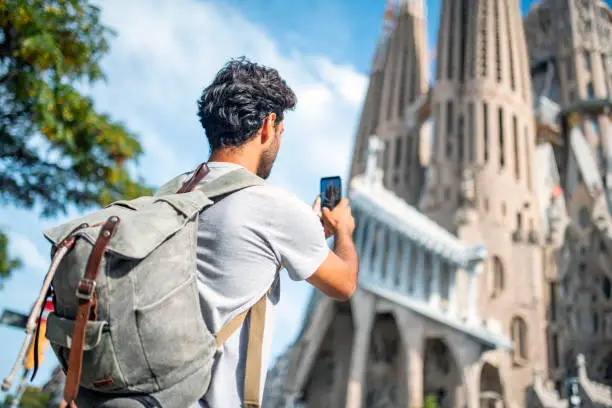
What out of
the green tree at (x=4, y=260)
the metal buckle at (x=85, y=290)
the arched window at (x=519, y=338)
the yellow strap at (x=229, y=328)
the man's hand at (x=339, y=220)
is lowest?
the metal buckle at (x=85, y=290)

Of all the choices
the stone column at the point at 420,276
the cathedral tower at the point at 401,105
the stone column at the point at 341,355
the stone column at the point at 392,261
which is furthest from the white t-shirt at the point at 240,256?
the cathedral tower at the point at 401,105

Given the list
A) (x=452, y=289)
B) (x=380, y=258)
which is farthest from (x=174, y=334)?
(x=380, y=258)

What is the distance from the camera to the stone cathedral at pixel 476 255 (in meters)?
23.9

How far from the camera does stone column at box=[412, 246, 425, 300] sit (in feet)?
82.4

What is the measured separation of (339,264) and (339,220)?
0.29 meters

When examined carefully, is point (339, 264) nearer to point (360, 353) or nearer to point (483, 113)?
point (360, 353)

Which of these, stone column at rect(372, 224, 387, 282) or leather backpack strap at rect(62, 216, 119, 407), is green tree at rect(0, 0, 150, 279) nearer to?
leather backpack strap at rect(62, 216, 119, 407)

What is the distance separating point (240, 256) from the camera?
1655 mm

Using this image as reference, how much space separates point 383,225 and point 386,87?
47.2 feet

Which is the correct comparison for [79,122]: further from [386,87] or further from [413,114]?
[386,87]

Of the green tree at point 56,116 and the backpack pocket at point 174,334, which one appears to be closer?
the backpack pocket at point 174,334

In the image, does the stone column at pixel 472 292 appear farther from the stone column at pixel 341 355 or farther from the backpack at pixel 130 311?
the backpack at pixel 130 311

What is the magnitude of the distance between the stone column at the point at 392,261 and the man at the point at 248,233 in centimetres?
2421

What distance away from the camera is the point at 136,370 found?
1.36m
